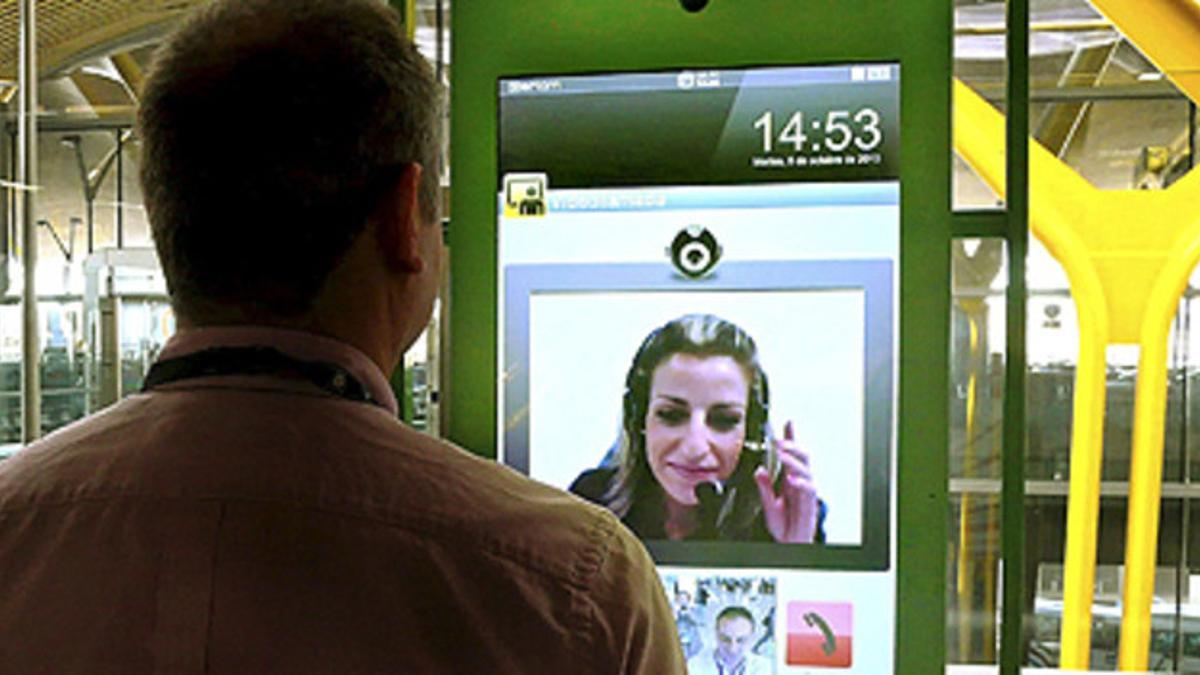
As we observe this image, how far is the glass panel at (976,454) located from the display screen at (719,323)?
11.3 feet

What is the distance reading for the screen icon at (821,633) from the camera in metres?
1.35

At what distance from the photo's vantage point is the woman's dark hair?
137cm

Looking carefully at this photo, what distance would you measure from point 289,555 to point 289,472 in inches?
1.9

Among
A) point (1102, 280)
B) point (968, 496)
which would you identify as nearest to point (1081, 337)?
point (1102, 280)

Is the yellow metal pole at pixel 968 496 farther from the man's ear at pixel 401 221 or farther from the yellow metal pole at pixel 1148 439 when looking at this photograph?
the man's ear at pixel 401 221

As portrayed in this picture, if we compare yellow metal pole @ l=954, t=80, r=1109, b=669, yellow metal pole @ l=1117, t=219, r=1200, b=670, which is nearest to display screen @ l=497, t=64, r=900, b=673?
yellow metal pole @ l=954, t=80, r=1109, b=669

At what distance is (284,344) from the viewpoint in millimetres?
688

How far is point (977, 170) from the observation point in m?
2.58

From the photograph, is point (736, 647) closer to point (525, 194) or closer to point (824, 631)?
point (824, 631)

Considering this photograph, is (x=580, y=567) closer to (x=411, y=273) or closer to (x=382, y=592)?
(x=382, y=592)

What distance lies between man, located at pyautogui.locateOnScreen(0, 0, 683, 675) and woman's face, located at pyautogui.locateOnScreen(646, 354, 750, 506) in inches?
26.4

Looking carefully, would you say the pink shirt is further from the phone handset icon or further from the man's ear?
the phone handset icon

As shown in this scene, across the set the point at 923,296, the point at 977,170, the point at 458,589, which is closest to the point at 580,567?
the point at 458,589

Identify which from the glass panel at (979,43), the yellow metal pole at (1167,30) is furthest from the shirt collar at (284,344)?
the glass panel at (979,43)
